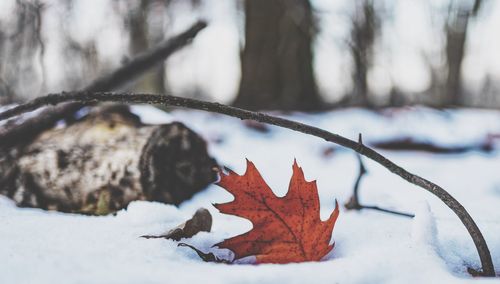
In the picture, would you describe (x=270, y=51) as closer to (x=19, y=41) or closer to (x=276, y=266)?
(x=19, y=41)

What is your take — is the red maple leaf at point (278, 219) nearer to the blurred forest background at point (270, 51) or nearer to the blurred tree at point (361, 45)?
the blurred forest background at point (270, 51)

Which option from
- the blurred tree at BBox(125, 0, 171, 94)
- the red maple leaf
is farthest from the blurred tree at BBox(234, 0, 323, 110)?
the blurred tree at BBox(125, 0, 171, 94)

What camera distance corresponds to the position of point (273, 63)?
14.5 ft

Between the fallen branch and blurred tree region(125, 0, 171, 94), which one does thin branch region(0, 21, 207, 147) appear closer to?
the fallen branch

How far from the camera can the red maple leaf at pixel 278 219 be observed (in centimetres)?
79

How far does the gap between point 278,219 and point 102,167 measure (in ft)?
2.40

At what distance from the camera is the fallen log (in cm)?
130

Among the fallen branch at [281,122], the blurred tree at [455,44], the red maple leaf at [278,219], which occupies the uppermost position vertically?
the fallen branch at [281,122]

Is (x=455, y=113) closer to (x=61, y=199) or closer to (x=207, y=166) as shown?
(x=207, y=166)

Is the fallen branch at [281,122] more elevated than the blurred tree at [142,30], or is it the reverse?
the fallen branch at [281,122]

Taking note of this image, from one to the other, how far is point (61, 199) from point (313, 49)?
3772mm

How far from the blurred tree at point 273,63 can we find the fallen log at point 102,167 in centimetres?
282

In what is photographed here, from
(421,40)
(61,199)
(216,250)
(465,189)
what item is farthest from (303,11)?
(421,40)

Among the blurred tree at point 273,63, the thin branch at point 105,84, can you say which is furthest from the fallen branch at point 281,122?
the blurred tree at point 273,63
